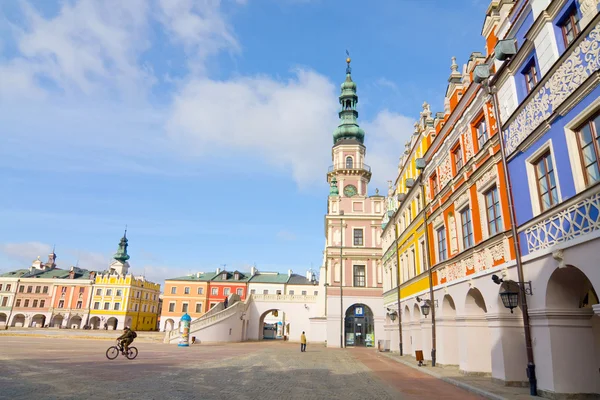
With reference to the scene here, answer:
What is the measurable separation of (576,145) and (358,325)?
3428 centimetres

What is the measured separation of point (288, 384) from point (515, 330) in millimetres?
7279

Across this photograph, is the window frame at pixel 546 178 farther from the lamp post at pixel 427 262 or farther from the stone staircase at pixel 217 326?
the stone staircase at pixel 217 326

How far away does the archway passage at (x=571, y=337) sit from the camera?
9.42m

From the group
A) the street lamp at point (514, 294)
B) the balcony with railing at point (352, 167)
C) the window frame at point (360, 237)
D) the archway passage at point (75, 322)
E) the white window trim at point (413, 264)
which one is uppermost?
the balcony with railing at point (352, 167)

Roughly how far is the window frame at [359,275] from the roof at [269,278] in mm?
37534

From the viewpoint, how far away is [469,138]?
15.4 meters

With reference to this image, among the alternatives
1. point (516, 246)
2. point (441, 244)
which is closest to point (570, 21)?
point (516, 246)

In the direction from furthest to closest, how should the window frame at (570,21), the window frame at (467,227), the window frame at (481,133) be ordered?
the window frame at (467,227) → the window frame at (481,133) → the window frame at (570,21)

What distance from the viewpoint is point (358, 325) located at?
4025cm

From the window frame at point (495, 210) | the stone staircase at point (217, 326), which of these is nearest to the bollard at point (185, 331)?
the stone staircase at point (217, 326)

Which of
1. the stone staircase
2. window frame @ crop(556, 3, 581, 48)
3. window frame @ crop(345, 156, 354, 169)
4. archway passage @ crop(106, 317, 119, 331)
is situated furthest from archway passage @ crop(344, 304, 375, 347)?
archway passage @ crop(106, 317, 119, 331)

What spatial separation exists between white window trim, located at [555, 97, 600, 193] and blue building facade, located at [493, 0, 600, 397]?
0.02m

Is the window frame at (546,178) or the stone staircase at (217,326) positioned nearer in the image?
the window frame at (546,178)

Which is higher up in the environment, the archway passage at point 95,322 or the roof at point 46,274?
the roof at point 46,274
